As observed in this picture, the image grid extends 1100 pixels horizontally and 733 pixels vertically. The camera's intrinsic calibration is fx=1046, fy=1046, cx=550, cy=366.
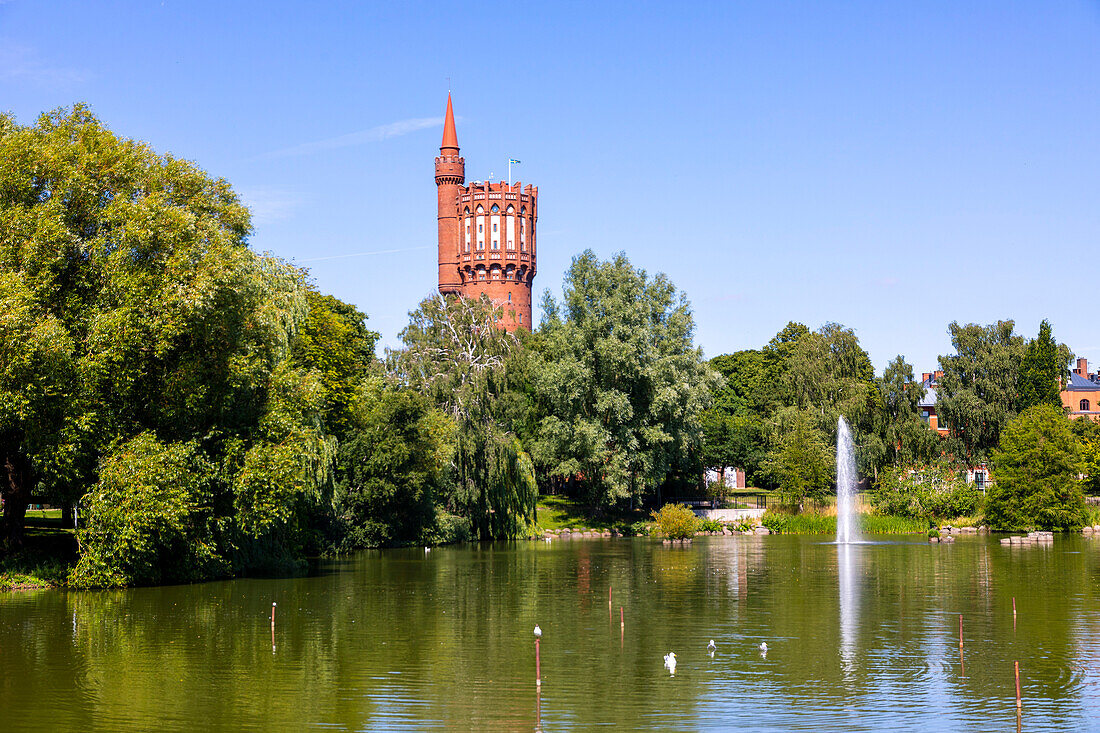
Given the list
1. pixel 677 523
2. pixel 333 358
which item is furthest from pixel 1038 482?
pixel 333 358

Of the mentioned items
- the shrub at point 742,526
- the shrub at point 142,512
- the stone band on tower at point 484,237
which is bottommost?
the shrub at point 742,526

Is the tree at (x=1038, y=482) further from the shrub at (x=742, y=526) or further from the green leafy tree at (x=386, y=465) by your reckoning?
the green leafy tree at (x=386, y=465)

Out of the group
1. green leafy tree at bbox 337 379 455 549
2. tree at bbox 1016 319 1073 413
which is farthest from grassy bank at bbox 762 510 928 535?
green leafy tree at bbox 337 379 455 549

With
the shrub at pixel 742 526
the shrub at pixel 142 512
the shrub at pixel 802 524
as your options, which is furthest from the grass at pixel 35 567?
the shrub at pixel 802 524

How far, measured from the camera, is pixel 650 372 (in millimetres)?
66000

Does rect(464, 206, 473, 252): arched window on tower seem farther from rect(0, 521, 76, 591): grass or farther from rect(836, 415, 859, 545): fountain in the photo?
rect(0, 521, 76, 591): grass

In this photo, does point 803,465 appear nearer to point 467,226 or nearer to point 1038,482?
point 1038,482

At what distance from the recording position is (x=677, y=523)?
61.1 m

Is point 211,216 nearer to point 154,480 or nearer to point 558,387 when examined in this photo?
point 154,480

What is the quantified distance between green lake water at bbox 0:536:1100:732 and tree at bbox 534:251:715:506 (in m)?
27.5

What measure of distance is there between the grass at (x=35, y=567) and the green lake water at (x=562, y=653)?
1448mm

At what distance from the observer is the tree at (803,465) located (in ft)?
232

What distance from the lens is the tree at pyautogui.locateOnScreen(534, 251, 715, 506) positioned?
65.9 metres

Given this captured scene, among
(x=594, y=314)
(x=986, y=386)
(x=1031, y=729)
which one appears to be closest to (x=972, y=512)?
(x=986, y=386)
